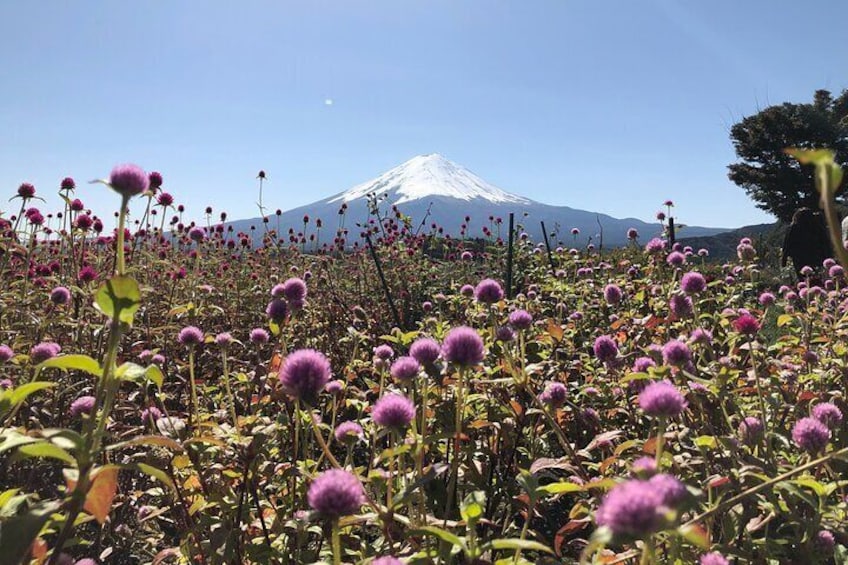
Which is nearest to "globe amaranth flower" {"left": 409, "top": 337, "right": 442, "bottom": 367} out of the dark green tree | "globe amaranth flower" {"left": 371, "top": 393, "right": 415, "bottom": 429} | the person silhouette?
"globe amaranth flower" {"left": 371, "top": 393, "right": 415, "bottom": 429}

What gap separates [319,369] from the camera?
1.46m

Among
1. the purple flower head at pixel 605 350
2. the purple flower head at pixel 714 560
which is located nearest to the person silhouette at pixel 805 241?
the purple flower head at pixel 605 350

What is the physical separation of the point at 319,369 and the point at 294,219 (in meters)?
143

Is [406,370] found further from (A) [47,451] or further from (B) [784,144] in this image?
(B) [784,144]

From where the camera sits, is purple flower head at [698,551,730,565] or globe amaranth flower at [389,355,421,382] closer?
purple flower head at [698,551,730,565]

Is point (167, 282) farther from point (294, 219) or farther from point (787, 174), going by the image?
point (294, 219)

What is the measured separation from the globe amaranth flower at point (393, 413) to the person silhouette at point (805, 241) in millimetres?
12798

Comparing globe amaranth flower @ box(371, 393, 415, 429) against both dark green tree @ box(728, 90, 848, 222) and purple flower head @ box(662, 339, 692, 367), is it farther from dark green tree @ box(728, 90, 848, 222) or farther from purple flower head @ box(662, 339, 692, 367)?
dark green tree @ box(728, 90, 848, 222)

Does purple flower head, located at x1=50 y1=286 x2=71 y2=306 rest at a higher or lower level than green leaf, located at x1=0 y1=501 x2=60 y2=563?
higher

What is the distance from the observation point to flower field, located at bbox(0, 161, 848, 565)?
3.58 ft

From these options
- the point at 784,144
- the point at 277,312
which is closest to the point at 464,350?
the point at 277,312

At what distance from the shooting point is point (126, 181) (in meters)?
1.27

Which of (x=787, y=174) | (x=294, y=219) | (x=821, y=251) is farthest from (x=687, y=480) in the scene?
(x=294, y=219)

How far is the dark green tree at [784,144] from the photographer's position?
94.2 feet
